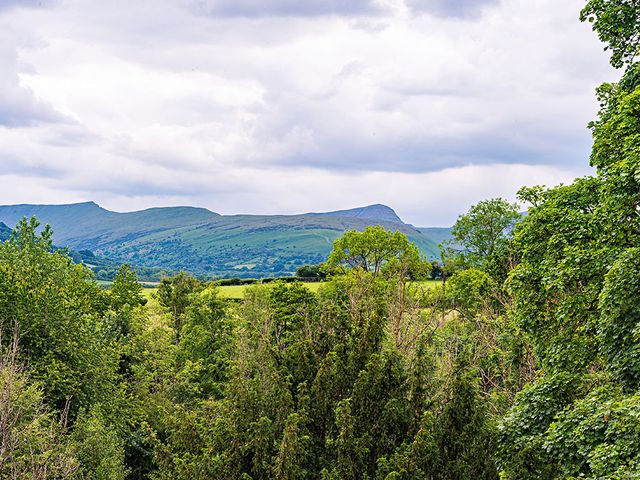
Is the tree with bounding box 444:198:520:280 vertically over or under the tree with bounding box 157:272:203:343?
over

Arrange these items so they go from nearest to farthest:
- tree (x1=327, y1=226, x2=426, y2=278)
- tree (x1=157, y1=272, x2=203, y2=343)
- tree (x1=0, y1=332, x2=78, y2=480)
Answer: tree (x1=0, y1=332, x2=78, y2=480) → tree (x1=157, y1=272, x2=203, y2=343) → tree (x1=327, y1=226, x2=426, y2=278)

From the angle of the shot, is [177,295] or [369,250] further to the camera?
[369,250]

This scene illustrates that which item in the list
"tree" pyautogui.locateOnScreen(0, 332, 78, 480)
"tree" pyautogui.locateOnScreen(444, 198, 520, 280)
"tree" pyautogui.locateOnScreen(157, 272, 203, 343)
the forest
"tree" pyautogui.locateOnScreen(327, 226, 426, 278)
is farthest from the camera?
"tree" pyautogui.locateOnScreen(327, 226, 426, 278)

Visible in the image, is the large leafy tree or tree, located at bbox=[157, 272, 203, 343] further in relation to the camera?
tree, located at bbox=[157, 272, 203, 343]

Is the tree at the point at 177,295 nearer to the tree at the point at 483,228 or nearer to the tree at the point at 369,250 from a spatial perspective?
the tree at the point at 369,250

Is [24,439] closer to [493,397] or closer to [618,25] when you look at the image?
[493,397]

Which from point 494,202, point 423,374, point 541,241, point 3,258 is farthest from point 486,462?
point 494,202

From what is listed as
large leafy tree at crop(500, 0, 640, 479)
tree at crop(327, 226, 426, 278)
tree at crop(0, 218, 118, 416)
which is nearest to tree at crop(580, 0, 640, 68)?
large leafy tree at crop(500, 0, 640, 479)

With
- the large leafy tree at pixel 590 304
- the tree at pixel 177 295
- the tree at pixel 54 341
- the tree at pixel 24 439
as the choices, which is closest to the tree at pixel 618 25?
the large leafy tree at pixel 590 304

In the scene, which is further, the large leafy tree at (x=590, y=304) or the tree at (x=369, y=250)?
the tree at (x=369, y=250)

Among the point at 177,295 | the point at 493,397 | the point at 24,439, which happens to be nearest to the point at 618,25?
the point at 493,397

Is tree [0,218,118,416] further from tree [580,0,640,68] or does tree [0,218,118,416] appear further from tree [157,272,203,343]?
tree [580,0,640,68]

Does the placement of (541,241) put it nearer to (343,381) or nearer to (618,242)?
(618,242)

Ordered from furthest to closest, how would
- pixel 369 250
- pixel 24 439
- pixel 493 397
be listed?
pixel 369 250 < pixel 493 397 < pixel 24 439
